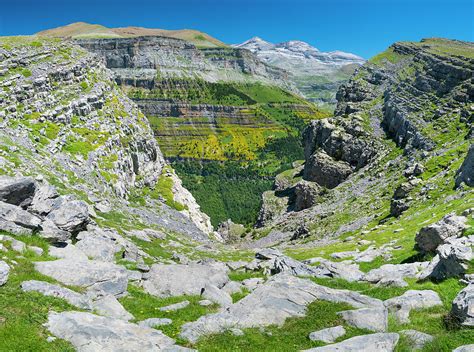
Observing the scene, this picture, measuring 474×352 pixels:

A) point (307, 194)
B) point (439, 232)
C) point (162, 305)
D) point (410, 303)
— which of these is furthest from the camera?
point (307, 194)

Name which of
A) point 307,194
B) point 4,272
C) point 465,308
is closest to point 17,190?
point 4,272

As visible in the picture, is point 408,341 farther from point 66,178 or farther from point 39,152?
point 39,152

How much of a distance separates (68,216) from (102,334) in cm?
1929

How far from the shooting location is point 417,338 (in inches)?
746

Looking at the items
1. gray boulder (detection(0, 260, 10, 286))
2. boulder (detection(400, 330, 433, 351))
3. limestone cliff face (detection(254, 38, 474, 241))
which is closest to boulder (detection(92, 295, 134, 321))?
gray boulder (detection(0, 260, 10, 286))

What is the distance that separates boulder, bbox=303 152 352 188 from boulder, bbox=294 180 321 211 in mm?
12244

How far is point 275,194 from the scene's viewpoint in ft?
597

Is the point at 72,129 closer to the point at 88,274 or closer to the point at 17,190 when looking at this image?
the point at 17,190

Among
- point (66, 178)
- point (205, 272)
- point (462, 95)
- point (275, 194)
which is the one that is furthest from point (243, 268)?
point (275, 194)

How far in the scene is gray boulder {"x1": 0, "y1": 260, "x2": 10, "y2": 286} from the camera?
22.0 meters

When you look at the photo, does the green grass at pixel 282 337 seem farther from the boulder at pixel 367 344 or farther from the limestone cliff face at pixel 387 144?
the limestone cliff face at pixel 387 144

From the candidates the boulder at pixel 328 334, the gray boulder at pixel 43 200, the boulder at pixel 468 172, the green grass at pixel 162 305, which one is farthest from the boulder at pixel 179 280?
the boulder at pixel 468 172

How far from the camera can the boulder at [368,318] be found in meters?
22.1

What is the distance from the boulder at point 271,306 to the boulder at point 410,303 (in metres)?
1.23
